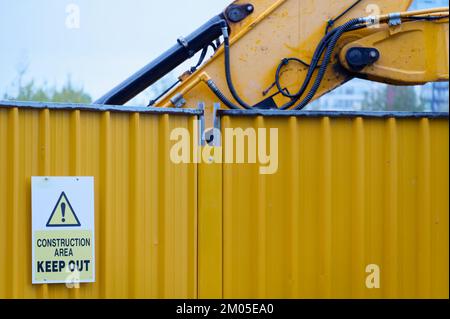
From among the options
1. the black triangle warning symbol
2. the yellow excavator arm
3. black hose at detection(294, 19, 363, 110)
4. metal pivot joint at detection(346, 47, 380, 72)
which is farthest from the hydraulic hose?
the black triangle warning symbol

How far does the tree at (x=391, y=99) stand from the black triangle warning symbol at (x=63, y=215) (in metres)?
32.9

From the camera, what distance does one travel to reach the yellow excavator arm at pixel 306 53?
5.48 metres

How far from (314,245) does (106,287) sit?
4.75ft

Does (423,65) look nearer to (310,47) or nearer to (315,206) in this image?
(310,47)

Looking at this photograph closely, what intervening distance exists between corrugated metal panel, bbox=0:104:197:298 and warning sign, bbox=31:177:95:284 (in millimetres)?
57

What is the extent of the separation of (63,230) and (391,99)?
3508 cm

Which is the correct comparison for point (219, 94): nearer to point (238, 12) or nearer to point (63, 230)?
point (238, 12)

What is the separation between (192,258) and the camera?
4871mm

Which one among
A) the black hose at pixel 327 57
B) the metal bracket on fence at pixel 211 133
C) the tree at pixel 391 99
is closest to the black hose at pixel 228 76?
the black hose at pixel 327 57

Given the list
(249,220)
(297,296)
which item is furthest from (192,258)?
(297,296)

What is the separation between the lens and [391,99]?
38.2 metres

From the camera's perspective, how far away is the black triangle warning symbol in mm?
4662

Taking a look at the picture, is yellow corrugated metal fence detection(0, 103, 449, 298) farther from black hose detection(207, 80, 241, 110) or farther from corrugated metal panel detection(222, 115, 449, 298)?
black hose detection(207, 80, 241, 110)

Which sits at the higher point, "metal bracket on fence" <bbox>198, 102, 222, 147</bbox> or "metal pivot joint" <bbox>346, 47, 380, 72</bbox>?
"metal pivot joint" <bbox>346, 47, 380, 72</bbox>
